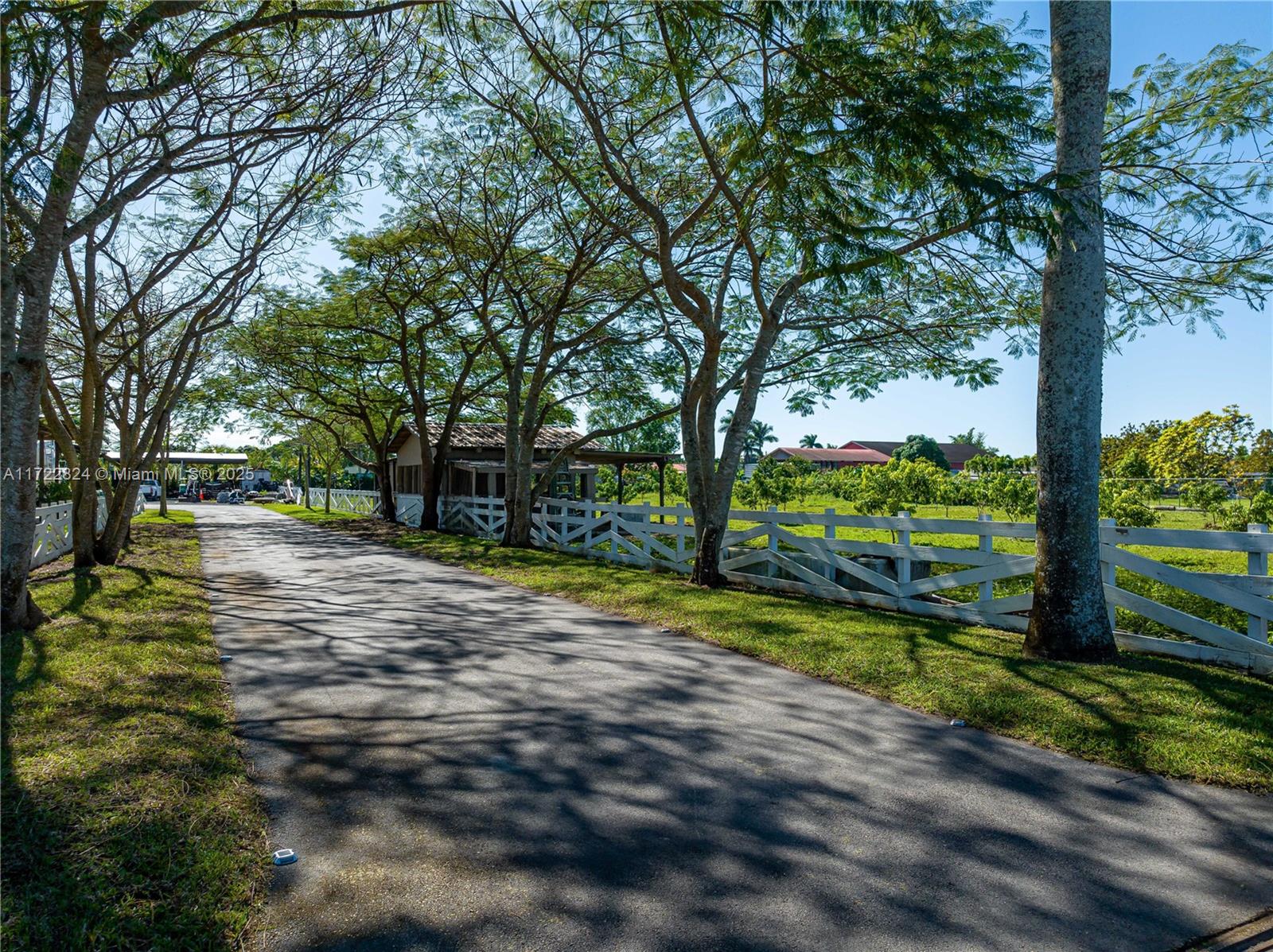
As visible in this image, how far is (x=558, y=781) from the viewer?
14.6 feet

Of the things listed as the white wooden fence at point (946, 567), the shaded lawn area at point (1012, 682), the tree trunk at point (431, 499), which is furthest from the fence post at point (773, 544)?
the tree trunk at point (431, 499)

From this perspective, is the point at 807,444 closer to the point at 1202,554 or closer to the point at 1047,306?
the point at 1202,554

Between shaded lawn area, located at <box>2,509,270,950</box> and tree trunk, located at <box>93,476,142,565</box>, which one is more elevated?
tree trunk, located at <box>93,476,142,565</box>

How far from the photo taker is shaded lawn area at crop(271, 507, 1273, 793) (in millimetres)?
4977

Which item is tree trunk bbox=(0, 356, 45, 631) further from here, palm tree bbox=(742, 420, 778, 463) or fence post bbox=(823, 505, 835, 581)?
palm tree bbox=(742, 420, 778, 463)

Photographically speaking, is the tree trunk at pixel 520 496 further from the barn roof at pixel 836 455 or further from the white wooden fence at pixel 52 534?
the barn roof at pixel 836 455

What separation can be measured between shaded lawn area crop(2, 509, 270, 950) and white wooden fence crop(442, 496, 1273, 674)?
7.40 meters

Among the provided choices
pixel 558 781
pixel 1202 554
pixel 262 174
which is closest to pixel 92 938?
pixel 558 781

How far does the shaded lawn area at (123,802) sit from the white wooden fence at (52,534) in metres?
8.13

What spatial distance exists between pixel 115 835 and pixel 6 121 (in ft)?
22.1

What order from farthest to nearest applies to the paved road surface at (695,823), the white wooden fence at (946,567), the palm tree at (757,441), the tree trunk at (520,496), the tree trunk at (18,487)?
the palm tree at (757,441)
the tree trunk at (520,496)
the tree trunk at (18,487)
the white wooden fence at (946,567)
the paved road surface at (695,823)

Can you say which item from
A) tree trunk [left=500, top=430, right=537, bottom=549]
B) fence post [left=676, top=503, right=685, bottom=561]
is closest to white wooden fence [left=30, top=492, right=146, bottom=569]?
tree trunk [left=500, top=430, right=537, bottom=549]

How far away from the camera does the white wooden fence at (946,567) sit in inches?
271

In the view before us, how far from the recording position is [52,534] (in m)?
14.9
